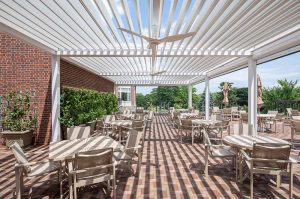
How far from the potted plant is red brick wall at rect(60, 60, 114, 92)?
1.46 m

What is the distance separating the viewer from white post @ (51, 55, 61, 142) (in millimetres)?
7451

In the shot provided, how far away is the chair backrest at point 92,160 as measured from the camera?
3057 mm

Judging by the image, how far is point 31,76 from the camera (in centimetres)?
768

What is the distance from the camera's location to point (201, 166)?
5203 mm

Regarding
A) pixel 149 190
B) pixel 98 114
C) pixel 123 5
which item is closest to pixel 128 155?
pixel 149 190

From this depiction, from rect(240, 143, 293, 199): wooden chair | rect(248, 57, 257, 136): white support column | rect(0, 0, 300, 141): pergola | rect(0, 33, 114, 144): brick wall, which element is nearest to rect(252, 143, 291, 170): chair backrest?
rect(240, 143, 293, 199): wooden chair

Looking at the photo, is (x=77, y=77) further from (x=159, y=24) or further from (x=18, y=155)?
(x=18, y=155)

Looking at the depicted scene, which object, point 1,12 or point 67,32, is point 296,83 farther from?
point 1,12

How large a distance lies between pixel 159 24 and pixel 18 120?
547cm

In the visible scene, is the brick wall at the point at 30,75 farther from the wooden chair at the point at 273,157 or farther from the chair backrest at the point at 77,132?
the wooden chair at the point at 273,157

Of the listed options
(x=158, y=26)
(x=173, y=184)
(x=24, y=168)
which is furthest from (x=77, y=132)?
(x=158, y=26)

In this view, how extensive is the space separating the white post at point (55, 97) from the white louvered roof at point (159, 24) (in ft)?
1.23

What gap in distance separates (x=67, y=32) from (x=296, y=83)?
51.9 ft

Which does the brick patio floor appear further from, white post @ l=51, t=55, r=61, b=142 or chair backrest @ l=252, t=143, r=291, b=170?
white post @ l=51, t=55, r=61, b=142
